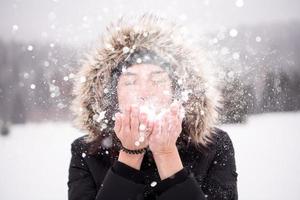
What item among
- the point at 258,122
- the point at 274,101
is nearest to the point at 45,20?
the point at 274,101

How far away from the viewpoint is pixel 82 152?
227 centimetres

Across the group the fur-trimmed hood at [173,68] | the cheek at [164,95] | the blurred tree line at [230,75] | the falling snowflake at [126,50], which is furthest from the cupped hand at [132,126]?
the blurred tree line at [230,75]

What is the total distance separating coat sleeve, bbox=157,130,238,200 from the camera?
6.06ft

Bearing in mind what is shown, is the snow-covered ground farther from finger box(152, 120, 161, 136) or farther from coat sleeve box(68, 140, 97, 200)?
finger box(152, 120, 161, 136)

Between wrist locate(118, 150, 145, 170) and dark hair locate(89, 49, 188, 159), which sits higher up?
dark hair locate(89, 49, 188, 159)

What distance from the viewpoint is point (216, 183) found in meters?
2.08

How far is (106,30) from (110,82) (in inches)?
14.5

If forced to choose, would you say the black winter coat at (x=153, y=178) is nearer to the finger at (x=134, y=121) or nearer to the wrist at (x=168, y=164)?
the wrist at (x=168, y=164)

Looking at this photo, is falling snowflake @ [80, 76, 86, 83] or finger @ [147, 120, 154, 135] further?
falling snowflake @ [80, 76, 86, 83]

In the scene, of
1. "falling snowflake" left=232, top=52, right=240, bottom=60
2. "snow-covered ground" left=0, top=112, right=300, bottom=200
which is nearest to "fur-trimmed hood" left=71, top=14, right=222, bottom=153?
"snow-covered ground" left=0, top=112, right=300, bottom=200

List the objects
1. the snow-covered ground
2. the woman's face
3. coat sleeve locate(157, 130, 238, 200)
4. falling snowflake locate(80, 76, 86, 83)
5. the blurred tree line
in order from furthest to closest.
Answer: the blurred tree line
the snow-covered ground
falling snowflake locate(80, 76, 86, 83)
the woman's face
coat sleeve locate(157, 130, 238, 200)

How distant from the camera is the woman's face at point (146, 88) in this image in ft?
6.98

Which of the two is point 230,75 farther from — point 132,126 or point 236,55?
point 132,126

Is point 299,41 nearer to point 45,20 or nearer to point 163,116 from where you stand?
point 163,116
